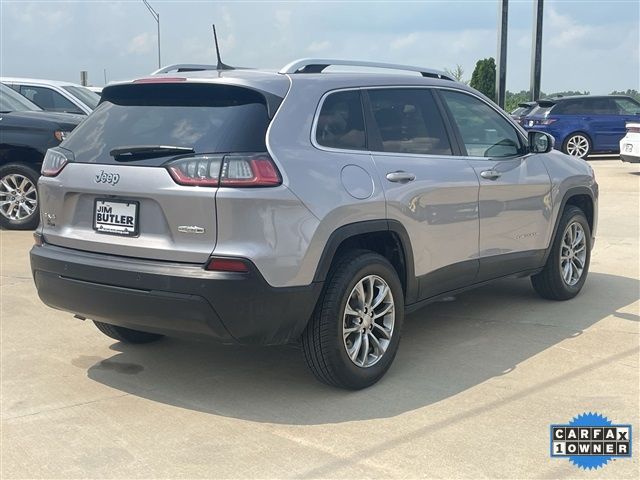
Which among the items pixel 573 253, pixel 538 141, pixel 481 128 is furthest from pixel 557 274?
pixel 481 128

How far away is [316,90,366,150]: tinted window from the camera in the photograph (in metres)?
4.20

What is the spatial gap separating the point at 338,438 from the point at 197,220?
4.09ft

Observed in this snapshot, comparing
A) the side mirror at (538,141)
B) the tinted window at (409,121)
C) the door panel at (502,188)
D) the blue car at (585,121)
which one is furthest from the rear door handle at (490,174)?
the blue car at (585,121)

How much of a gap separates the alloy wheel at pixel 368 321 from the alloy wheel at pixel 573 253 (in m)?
2.32

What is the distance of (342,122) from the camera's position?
435cm

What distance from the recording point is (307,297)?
392cm

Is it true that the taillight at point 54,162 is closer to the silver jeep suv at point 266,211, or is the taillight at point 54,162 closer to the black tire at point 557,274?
the silver jeep suv at point 266,211

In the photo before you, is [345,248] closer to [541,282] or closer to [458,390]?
[458,390]

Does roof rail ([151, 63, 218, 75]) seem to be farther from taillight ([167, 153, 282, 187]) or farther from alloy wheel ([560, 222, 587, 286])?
alloy wheel ([560, 222, 587, 286])

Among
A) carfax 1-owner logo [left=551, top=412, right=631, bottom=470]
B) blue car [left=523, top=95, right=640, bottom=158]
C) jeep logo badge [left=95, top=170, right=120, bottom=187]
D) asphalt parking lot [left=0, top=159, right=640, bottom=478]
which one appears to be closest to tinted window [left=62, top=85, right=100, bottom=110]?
asphalt parking lot [left=0, top=159, right=640, bottom=478]

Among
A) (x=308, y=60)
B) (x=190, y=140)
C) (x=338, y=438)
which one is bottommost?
(x=338, y=438)

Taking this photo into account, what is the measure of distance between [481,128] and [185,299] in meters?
2.73

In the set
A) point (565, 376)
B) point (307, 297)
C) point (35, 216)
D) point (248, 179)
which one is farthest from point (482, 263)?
point (35, 216)

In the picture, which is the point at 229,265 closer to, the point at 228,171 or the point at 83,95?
the point at 228,171
